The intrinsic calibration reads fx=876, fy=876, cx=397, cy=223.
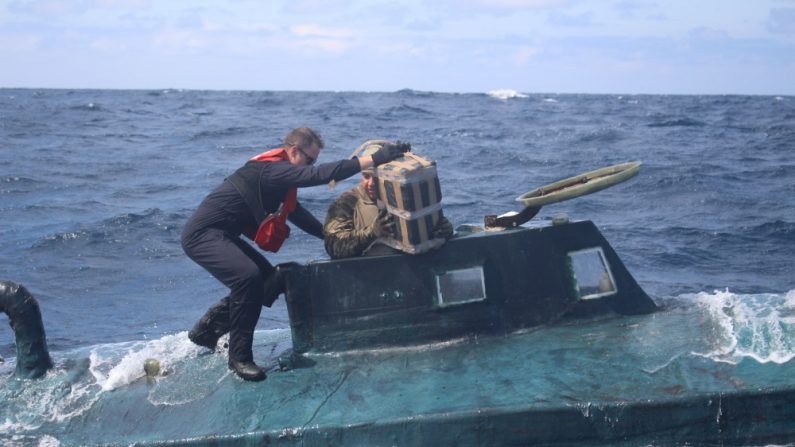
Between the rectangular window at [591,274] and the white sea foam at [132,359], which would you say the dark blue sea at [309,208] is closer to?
the white sea foam at [132,359]

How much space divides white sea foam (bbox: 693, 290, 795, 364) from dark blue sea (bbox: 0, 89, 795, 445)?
17 mm

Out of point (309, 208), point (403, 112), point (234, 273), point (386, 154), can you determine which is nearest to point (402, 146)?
point (386, 154)

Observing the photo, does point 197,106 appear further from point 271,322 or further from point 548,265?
point 548,265

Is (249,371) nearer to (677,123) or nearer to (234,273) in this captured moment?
(234,273)

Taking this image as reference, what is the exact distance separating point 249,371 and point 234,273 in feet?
2.71

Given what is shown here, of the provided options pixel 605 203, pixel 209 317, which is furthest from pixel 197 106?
pixel 209 317

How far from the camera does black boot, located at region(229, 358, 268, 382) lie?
22.9ft

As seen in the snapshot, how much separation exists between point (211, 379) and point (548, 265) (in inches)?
116

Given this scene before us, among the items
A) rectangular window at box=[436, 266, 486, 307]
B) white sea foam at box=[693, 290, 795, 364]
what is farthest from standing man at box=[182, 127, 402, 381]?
white sea foam at box=[693, 290, 795, 364]

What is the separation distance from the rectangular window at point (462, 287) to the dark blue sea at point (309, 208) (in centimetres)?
102

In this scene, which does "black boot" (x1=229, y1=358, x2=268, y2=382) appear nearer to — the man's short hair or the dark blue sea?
the dark blue sea

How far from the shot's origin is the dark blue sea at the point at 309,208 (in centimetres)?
810

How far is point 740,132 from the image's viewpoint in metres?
33.2

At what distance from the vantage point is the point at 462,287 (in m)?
7.34
